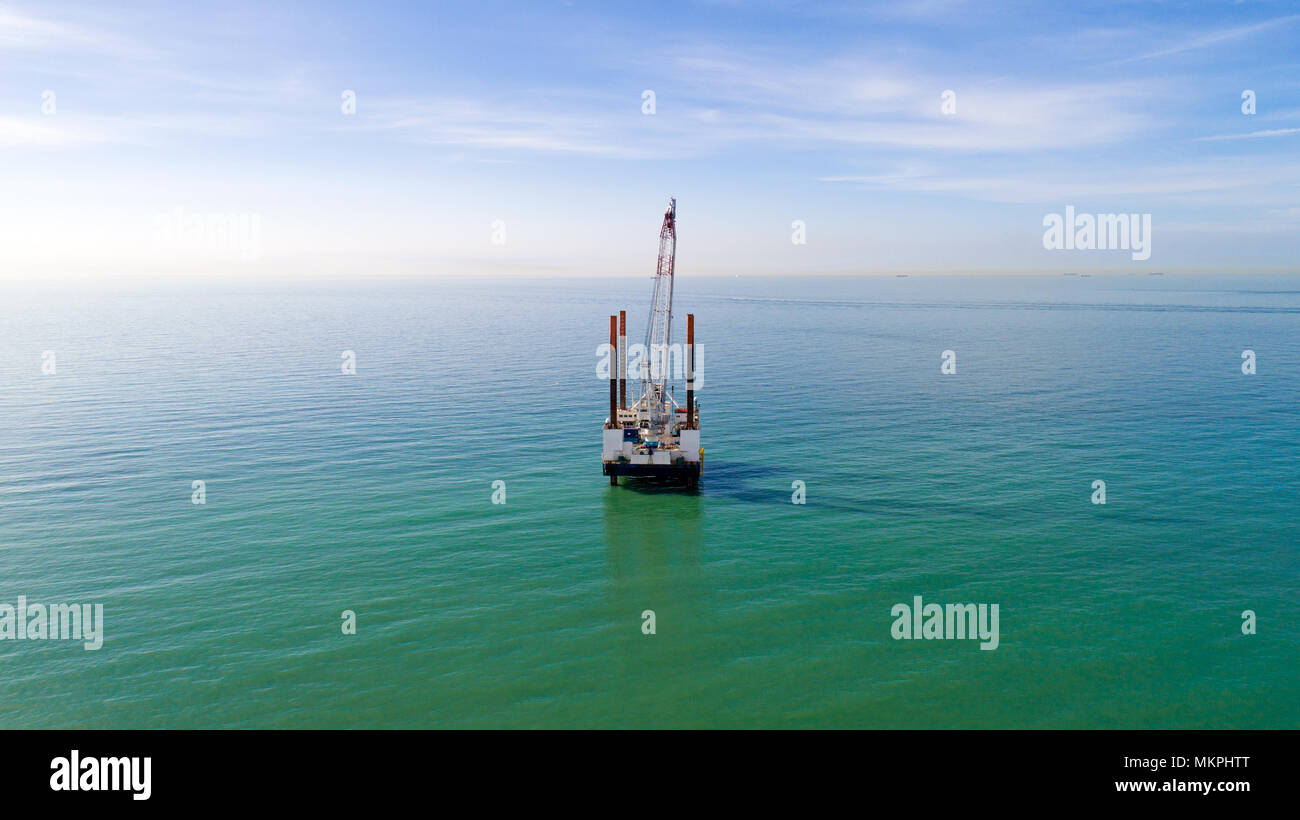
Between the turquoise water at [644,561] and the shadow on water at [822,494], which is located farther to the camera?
the shadow on water at [822,494]

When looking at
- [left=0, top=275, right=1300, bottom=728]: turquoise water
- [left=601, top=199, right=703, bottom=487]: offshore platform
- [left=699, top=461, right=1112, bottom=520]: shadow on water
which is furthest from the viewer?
[left=601, top=199, right=703, bottom=487]: offshore platform

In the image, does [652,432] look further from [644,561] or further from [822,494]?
[644,561]

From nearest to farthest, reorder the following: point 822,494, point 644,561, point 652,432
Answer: point 644,561 → point 822,494 → point 652,432

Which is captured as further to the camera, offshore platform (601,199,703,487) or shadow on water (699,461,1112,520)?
offshore platform (601,199,703,487)

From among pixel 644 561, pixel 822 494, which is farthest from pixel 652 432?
pixel 644 561

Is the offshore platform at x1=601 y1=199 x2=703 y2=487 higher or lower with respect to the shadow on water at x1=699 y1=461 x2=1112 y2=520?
higher

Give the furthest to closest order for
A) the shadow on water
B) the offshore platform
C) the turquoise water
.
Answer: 1. the offshore platform
2. the shadow on water
3. the turquoise water

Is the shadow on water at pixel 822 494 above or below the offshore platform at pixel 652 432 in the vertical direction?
below

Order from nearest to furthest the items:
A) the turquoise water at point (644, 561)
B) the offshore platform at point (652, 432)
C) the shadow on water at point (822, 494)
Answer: the turquoise water at point (644, 561) → the shadow on water at point (822, 494) → the offshore platform at point (652, 432)
